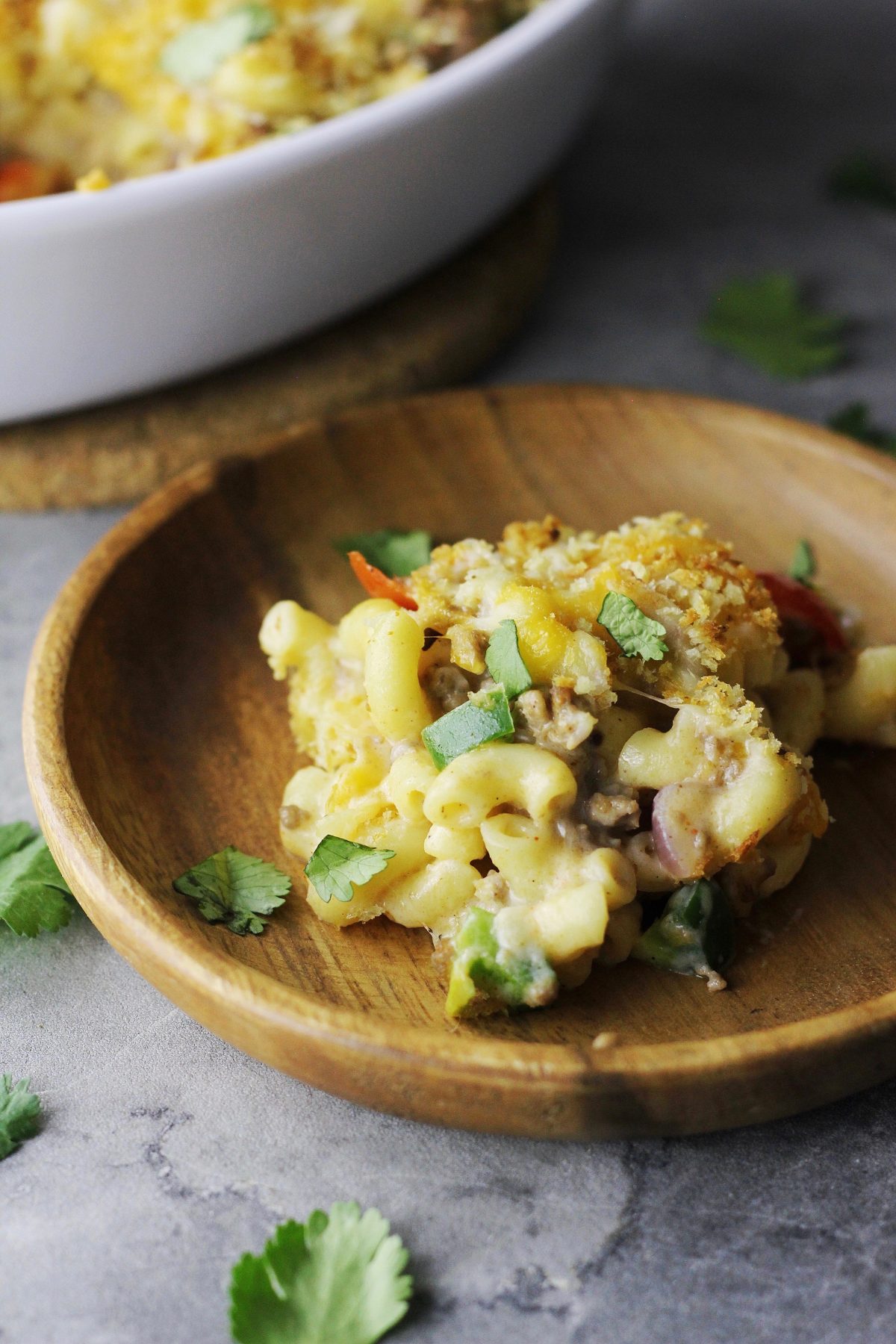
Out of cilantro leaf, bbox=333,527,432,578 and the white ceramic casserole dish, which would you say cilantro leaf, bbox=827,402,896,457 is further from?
cilantro leaf, bbox=333,527,432,578

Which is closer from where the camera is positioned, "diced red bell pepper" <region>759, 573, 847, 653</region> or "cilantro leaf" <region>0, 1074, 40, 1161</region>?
"cilantro leaf" <region>0, 1074, 40, 1161</region>

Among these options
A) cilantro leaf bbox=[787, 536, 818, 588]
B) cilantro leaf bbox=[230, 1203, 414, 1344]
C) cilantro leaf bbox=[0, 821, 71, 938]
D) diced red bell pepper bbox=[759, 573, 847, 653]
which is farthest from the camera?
cilantro leaf bbox=[787, 536, 818, 588]

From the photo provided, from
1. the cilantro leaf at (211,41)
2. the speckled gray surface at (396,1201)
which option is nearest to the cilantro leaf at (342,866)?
the speckled gray surface at (396,1201)

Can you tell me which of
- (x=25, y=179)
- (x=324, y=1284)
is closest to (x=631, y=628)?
(x=324, y=1284)

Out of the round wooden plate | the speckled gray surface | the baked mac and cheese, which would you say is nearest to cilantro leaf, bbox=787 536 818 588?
the round wooden plate

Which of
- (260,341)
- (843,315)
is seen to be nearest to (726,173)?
(843,315)
